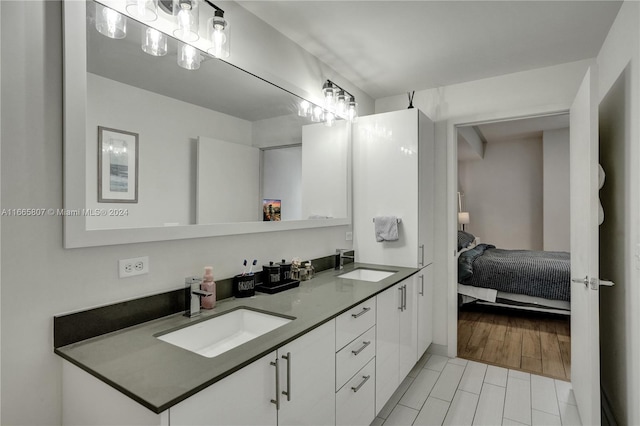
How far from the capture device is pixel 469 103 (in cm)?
295

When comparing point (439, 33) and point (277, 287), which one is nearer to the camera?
point (277, 287)

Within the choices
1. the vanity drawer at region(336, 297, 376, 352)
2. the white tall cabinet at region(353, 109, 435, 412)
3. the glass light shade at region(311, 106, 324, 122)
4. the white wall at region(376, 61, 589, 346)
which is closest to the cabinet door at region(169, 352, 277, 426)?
the vanity drawer at region(336, 297, 376, 352)

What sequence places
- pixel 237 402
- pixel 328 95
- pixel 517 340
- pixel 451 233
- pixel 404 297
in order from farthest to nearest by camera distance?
1. pixel 517 340
2. pixel 451 233
3. pixel 328 95
4. pixel 404 297
5. pixel 237 402

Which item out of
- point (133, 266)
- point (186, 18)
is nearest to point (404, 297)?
point (133, 266)

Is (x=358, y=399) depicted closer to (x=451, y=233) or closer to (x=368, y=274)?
(x=368, y=274)

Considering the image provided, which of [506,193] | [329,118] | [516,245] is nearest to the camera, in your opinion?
[329,118]

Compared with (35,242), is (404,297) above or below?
below

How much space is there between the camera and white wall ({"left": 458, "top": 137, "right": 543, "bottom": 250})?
20.3ft

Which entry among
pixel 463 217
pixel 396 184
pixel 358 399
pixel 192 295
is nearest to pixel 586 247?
pixel 396 184

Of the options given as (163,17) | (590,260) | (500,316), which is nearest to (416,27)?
(163,17)

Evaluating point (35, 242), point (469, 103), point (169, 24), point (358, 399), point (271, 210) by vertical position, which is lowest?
point (358, 399)

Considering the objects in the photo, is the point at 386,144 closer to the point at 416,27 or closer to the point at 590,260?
the point at 416,27

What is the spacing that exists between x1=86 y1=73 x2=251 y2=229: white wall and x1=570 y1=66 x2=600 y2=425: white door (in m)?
1.96

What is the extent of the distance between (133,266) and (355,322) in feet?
3.44
